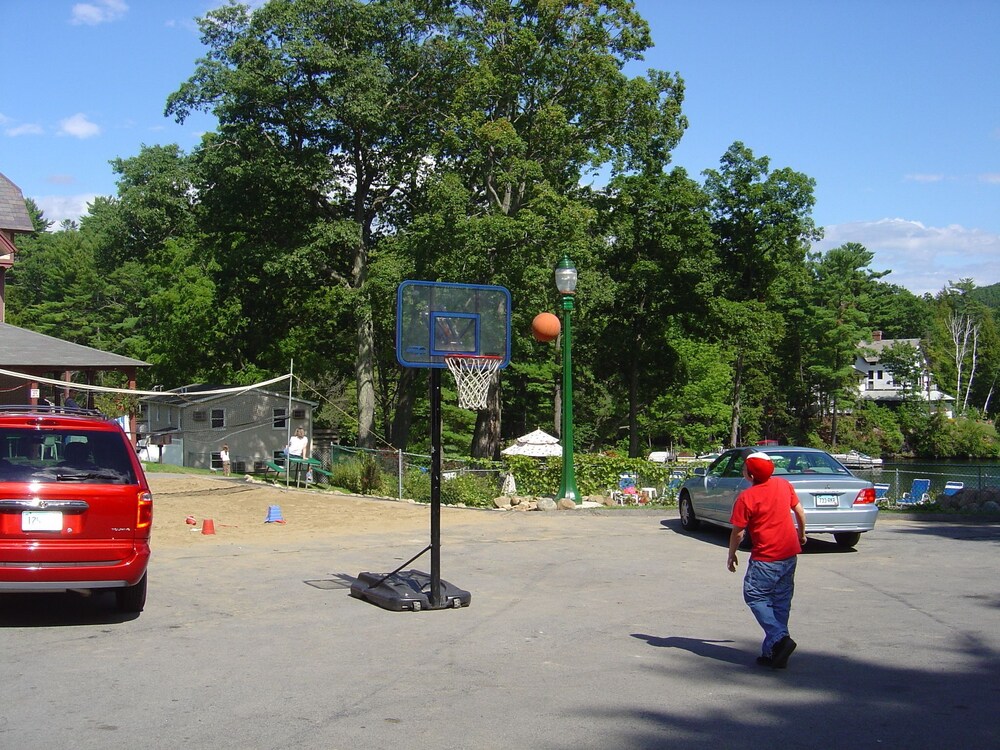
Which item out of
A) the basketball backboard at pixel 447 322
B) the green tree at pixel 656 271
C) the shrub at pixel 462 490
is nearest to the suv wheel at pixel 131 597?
the basketball backboard at pixel 447 322

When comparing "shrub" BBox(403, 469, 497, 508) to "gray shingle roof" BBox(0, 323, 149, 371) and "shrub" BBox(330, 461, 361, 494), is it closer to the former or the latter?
"shrub" BBox(330, 461, 361, 494)

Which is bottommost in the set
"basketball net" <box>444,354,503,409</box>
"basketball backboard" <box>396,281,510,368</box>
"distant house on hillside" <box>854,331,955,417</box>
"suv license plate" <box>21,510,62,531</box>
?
"suv license plate" <box>21,510,62,531</box>

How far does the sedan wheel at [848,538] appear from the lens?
46.2 ft

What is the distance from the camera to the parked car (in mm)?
13578

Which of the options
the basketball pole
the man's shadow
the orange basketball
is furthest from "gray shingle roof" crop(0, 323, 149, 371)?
the man's shadow

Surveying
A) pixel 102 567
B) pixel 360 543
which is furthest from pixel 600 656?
pixel 360 543

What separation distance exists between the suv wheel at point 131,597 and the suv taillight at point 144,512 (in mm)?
695

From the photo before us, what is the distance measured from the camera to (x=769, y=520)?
741 centimetres

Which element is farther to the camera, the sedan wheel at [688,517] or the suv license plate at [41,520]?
the sedan wheel at [688,517]

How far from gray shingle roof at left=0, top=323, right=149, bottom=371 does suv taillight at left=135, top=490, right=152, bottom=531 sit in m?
20.6

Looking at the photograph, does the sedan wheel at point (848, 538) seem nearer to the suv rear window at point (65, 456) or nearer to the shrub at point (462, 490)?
the shrub at point (462, 490)

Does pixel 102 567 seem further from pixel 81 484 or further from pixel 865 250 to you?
pixel 865 250

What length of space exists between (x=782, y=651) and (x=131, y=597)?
5897 millimetres

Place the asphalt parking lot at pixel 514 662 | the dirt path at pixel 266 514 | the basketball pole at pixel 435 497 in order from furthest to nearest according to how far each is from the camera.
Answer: the dirt path at pixel 266 514
the basketball pole at pixel 435 497
the asphalt parking lot at pixel 514 662
